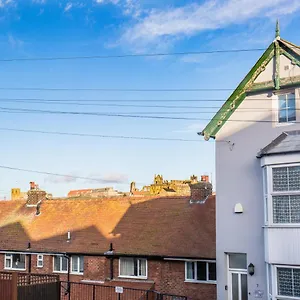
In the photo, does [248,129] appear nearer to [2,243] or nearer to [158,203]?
[158,203]

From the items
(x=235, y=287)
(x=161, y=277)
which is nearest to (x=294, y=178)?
(x=235, y=287)

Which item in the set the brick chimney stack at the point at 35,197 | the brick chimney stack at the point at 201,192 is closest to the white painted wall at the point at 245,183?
the brick chimney stack at the point at 201,192

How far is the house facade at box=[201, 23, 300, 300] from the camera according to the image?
16.4m

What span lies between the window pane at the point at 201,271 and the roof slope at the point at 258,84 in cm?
659

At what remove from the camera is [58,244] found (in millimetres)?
27172

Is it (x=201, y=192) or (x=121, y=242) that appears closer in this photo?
(x=121, y=242)

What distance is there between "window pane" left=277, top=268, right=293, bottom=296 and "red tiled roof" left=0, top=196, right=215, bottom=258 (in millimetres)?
5520

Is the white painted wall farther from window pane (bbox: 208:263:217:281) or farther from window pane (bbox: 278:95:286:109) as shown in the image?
window pane (bbox: 208:263:217:281)

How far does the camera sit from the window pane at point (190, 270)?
73.6 ft

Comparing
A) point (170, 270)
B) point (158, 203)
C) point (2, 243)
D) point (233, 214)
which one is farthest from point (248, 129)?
point (2, 243)

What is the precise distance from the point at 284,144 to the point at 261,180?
157 centimetres

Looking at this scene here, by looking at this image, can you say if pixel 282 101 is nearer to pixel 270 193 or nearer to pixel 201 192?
pixel 270 193

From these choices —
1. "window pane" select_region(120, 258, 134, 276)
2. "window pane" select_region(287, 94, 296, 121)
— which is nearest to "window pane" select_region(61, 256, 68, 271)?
"window pane" select_region(120, 258, 134, 276)

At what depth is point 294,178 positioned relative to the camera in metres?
16.5
